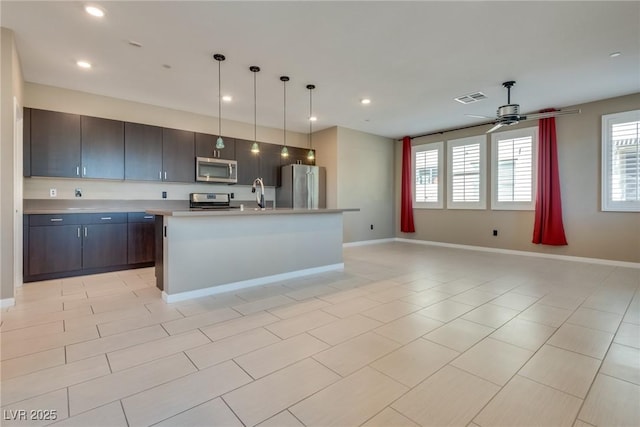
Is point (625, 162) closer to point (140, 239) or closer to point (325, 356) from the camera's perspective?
point (325, 356)

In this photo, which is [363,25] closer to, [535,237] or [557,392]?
[557,392]

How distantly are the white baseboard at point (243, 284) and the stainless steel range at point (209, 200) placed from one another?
7.80ft

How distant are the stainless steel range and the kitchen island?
206 centimetres

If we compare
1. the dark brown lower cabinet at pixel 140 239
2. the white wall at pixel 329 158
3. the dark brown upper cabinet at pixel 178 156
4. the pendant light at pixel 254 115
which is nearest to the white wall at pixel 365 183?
the white wall at pixel 329 158

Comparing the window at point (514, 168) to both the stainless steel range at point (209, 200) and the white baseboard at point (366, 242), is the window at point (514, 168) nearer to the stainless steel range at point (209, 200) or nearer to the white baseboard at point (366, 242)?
the white baseboard at point (366, 242)

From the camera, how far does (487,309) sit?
297 cm

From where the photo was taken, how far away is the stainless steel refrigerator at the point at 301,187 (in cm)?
659

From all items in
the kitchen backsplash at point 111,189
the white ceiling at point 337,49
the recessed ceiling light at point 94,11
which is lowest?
the kitchen backsplash at point 111,189

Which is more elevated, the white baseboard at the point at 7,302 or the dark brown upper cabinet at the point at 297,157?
the dark brown upper cabinet at the point at 297,157

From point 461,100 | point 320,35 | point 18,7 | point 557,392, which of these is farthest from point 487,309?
point 18,7

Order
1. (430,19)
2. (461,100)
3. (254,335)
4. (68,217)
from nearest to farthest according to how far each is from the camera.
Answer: (254,335) → (430,19) → (68,217) → (461,100)

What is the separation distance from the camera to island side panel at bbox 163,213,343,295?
3.21 metres

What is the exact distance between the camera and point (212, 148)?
19.1ft

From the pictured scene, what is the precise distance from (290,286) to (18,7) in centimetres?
386
